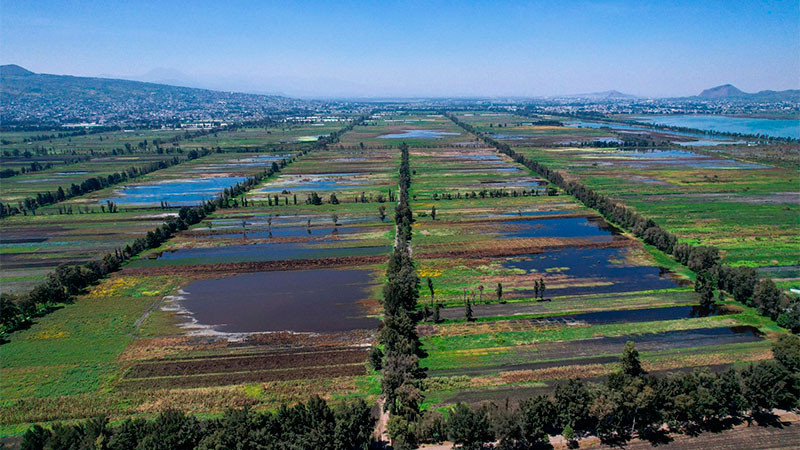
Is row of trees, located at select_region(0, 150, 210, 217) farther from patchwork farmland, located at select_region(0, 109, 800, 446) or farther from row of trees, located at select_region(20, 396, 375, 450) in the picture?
row of trees, located at select_region(20, 396, 375, 450)

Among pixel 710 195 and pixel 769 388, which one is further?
pixel 710 195

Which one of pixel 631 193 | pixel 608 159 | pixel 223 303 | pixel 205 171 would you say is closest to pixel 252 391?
pixel 223 303

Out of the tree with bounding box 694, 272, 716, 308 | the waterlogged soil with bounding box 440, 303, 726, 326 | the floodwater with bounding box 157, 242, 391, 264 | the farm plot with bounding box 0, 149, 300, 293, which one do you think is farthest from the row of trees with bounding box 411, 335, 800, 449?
the farm plot with bounding box 0, 149, 300, 293

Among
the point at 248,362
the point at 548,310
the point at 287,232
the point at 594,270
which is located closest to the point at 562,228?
the point at 594,270

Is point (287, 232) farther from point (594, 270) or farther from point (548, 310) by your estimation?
point (594, 270)

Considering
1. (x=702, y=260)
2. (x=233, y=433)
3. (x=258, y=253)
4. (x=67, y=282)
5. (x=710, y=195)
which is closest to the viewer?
Answer: (x=233, y=433)

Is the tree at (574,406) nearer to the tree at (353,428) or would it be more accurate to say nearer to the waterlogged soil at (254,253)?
the tree at (353,428)
